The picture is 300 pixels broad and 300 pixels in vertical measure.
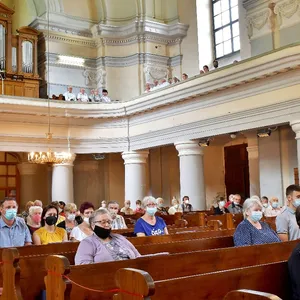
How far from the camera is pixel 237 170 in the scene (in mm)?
18125

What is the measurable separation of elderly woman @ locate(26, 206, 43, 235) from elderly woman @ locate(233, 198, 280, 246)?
267 centimetres

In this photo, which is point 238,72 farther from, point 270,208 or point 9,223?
point 9,223

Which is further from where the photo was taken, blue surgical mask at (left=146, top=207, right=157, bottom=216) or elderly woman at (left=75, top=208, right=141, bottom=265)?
blue surgical mask at (left=146, top=207, right=157, bottom=216)

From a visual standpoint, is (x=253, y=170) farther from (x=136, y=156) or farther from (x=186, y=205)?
(x=136, y=156)

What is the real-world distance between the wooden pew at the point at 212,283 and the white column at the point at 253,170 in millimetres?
12743

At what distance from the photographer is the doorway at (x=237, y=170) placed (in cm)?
1784

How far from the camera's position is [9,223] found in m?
5.94

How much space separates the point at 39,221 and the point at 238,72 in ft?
25.3

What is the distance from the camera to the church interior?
12.9 meters

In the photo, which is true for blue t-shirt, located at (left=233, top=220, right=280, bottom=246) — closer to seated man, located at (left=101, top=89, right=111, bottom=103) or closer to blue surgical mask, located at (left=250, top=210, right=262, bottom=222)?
blue surgical mask, located at (left=250, top=210, right=262, bottom=222)

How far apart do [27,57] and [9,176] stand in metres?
4.67

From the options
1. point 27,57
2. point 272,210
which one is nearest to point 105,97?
point 27,57

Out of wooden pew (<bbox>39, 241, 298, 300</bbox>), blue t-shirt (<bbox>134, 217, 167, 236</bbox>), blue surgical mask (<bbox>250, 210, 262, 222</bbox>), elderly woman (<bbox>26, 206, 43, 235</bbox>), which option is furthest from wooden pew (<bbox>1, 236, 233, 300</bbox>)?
elderly woman (<bbox>26, 206, 43, 235</bbox>)

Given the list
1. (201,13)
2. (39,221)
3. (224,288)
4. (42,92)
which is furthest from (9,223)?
(201,13)
